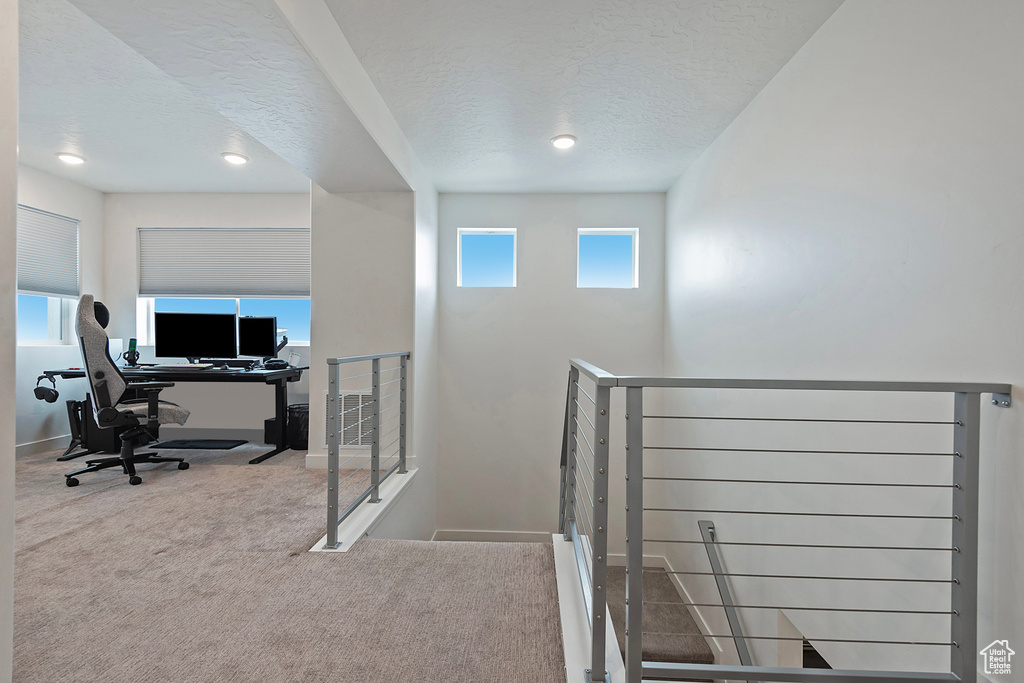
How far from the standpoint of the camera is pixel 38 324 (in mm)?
4465

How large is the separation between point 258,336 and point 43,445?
191cm

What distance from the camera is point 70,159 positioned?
13.3ft

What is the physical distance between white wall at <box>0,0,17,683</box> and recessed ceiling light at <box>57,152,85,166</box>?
3705 millimetres

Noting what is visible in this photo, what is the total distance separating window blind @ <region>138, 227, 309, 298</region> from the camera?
501 centimetres

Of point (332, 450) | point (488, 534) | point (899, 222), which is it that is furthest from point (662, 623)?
point (899, 222)

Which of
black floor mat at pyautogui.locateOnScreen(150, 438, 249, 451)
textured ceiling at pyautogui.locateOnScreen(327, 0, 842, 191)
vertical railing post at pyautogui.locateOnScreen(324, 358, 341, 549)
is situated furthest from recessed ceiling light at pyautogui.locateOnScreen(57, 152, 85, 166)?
vertical railing post at pyautogui.locateOnScreen(324, 358, 341, 549)

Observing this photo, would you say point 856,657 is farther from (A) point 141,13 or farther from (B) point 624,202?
Result: (B) point 624,202

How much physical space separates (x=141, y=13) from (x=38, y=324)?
409 cm

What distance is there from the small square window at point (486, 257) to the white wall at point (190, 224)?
1552mm

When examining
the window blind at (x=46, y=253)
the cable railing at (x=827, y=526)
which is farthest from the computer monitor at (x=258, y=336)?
the cable railing at (x=827, y=526)

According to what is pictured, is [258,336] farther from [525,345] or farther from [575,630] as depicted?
[575,630]

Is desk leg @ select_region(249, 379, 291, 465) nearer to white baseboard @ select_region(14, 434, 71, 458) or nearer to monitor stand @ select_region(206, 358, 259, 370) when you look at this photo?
monitor stand @ select_region(206, 358, 259, 370)

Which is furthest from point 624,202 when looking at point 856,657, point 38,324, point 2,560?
point 38,324

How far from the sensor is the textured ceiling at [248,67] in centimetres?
168
